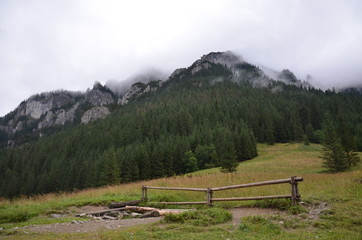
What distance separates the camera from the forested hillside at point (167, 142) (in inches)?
2763

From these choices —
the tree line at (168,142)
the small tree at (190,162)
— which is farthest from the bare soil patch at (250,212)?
the small tree at (190,162)

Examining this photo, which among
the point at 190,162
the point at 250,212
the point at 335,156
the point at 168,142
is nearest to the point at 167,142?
the point at 168,142

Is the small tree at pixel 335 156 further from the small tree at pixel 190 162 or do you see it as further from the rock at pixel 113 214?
the small tree at pixel 190 162

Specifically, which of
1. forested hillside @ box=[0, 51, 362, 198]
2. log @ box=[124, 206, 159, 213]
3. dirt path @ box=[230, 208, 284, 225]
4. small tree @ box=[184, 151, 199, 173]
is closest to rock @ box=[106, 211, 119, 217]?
log @ box=[124, 206, 159, 213]

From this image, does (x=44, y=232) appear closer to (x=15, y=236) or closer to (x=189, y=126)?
(x=15, y=236)

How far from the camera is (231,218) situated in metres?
9.16

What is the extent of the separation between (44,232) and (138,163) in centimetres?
6350

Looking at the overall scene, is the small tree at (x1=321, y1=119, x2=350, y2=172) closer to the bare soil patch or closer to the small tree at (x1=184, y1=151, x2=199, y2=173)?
the bare soil patch

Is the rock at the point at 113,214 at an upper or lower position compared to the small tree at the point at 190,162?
upper

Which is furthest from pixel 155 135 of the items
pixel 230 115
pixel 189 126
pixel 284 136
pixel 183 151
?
pixel 284 136

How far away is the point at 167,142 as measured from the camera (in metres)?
80.3

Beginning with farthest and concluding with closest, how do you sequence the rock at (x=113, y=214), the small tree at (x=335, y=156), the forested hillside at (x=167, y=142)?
the forested hillside at (x=167, y=142) → the small tree at (x=335, y=156) → the rock at (x=113, y=214)

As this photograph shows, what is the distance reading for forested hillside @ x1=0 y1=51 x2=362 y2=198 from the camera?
70.2 meters

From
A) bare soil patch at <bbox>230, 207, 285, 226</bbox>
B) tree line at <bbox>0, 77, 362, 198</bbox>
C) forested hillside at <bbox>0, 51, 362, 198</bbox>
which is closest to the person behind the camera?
bare soil patch at <bbox>230, 207, 285, 226</bbox>
